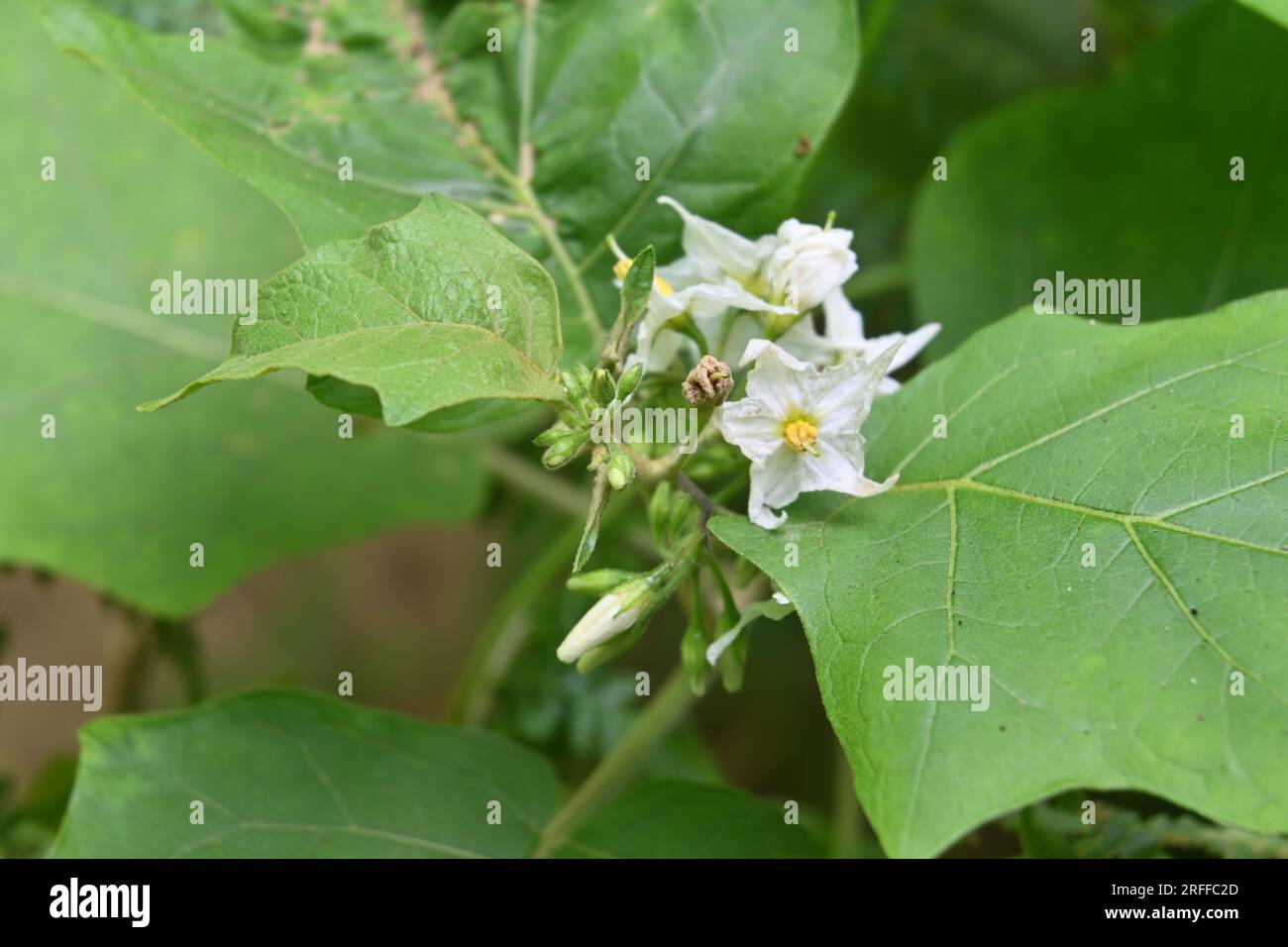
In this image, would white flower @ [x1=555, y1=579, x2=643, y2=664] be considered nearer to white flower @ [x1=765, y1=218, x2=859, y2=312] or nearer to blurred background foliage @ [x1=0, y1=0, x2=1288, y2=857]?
white flower @ [x1=765, y1=218, x2=859, y2=312]

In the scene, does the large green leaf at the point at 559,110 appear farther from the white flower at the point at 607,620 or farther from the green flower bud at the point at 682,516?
the white flower at the point at 607,620

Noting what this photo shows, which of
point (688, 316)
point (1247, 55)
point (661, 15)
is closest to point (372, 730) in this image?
point (688, 316)

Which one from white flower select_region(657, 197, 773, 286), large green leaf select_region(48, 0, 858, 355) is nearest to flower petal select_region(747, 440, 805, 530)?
white flower select_region(657, 197, 773, 286)
